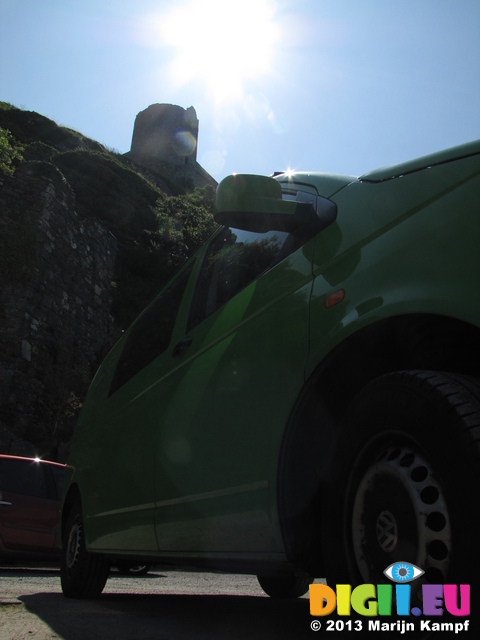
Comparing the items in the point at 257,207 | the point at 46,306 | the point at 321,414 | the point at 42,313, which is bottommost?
the point at 321,414

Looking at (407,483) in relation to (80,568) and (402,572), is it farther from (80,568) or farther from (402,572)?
(80,568)

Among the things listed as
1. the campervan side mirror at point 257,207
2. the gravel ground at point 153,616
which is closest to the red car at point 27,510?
the gravel ground at point 153,616

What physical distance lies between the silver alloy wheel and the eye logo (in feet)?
0.04

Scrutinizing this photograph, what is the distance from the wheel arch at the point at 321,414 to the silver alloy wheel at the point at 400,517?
19 centimetres

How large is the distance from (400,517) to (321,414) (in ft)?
1.68

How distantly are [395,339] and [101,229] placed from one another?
16.6 m

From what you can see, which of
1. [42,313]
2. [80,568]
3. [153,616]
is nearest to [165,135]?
[42,313]

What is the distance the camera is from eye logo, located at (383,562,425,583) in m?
1.64

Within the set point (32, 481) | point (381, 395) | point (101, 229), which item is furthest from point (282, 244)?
point (101, 229)

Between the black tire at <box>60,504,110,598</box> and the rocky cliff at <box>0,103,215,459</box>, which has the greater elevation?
the rocky cliff at <box>0,103,215,459</box>

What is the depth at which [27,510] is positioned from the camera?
8172 mm

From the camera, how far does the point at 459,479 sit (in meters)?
1.54

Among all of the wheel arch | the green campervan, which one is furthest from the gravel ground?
the wheel arch

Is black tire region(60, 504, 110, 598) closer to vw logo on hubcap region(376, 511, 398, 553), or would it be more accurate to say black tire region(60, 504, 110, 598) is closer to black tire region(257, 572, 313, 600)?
black tire region(257, 572, 313, 600)
